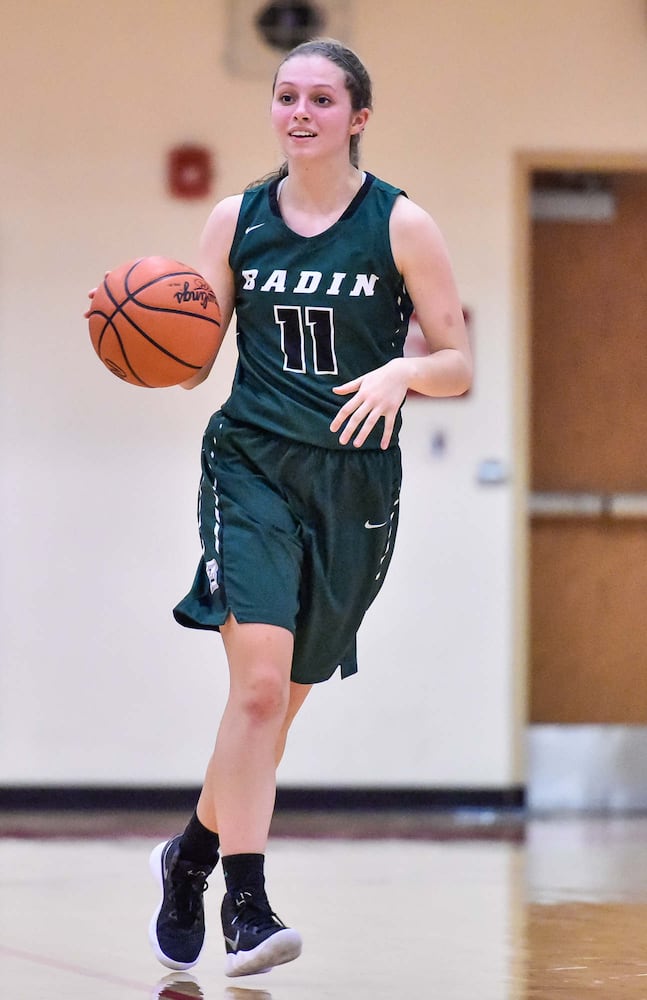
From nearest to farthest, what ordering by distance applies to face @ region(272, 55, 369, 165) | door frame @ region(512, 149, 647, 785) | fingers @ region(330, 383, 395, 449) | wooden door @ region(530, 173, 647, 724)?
fingers @ region(330, 383, 395, 449)
face @ region(272, 55, 369, 165)
door frame @ region(512, 149, 647, 785)
wooden door @ region(530, 173, 647, 724)

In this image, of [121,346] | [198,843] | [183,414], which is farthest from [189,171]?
[198,843]

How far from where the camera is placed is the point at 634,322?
264 inches

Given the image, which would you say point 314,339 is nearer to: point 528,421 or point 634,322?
point 528,421

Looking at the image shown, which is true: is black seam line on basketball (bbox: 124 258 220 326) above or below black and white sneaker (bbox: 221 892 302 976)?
above

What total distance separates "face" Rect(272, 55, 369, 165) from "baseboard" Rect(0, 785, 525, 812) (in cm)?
374

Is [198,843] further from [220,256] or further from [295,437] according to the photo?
[220,256]

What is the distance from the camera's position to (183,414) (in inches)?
244

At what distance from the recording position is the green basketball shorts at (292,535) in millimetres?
2742

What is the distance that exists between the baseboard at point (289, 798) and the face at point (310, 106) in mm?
3743

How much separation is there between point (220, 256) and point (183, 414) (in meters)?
3.28

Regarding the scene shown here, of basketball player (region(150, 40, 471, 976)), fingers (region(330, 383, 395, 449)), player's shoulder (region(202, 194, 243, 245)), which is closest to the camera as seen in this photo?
fingers (region(330, 383, 395, 449))

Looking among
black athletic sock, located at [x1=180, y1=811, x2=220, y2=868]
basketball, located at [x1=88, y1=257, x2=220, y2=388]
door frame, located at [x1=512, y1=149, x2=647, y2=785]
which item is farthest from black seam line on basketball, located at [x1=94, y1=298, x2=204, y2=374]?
door frame, located at [x1=512, y1=149, x2=647, y2=785]

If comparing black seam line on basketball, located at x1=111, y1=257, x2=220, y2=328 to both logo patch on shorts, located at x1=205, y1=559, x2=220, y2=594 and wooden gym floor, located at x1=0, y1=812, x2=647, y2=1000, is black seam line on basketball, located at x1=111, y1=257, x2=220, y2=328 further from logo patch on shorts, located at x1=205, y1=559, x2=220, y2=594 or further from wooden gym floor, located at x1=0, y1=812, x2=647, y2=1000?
wooden gym floor, located at x1=0, y1=812, x2=647, y2=1000

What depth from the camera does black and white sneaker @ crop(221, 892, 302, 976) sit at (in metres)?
2.60
